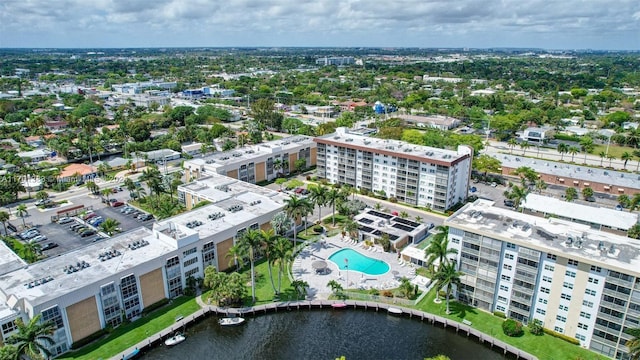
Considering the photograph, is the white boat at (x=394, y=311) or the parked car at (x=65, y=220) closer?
the white boat at (x=394, y=311)

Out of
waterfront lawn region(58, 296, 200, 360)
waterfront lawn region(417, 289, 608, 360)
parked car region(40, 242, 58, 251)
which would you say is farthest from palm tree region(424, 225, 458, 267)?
parked car region(40, 242, 58, 251)

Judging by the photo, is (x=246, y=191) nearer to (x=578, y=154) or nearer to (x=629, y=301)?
(x=629, y=301)

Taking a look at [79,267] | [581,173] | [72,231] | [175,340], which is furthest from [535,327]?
[72,231]

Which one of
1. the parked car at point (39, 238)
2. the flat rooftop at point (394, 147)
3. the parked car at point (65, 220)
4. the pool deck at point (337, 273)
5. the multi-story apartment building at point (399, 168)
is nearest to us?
the pool deck at point (337, 273)

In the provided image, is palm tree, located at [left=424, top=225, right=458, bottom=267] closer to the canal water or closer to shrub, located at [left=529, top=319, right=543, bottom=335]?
the canal water

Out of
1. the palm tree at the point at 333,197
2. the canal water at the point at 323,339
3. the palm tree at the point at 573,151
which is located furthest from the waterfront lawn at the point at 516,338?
the palm tree at the point at 573,151

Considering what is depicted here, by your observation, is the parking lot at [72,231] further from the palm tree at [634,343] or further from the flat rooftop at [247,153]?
the palm tree at [634,343]
